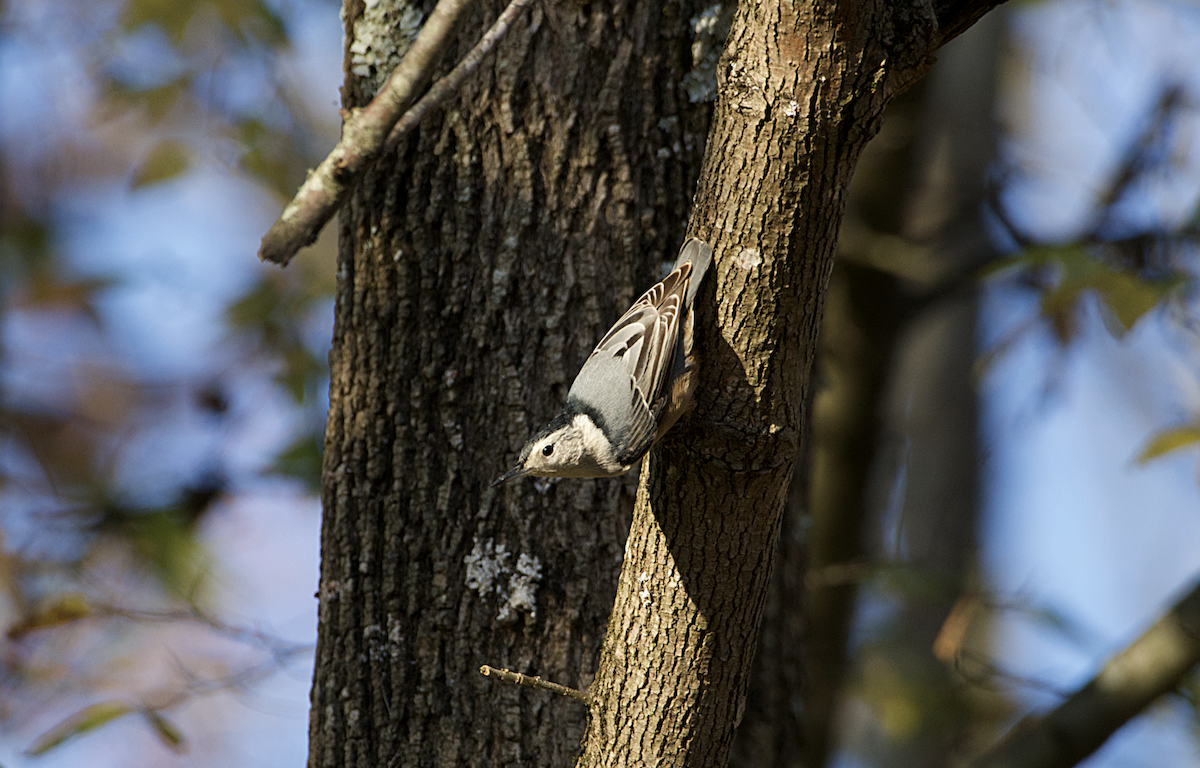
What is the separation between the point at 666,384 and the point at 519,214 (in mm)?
543

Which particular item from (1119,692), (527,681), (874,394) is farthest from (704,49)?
(874,394)

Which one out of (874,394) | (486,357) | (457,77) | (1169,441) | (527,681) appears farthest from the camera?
(874,394)

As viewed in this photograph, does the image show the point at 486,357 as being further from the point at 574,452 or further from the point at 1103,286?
the point at 1103,286

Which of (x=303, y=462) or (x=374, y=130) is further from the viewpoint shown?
(x=303, y=462)

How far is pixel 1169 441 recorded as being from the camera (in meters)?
2.12

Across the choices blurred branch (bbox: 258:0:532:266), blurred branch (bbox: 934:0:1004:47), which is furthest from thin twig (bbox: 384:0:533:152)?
blurred branch (bbox: 934:0:1004:47)

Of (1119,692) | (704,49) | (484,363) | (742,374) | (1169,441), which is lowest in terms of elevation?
(1119,692)

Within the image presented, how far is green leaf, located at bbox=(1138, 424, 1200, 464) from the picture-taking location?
2.08 metres

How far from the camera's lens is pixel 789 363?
4.47ft

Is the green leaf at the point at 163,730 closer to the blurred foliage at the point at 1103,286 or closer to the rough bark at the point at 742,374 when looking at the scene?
the rough bark at the point at 742,374

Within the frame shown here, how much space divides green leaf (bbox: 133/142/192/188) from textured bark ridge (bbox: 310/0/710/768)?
1.37 metres

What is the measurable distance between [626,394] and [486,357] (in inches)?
13.8

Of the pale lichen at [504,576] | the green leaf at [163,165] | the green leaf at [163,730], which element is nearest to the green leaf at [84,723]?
the green leaf at [163,730]

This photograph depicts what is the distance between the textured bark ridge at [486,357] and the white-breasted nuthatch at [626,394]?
15 centimetres
